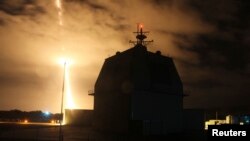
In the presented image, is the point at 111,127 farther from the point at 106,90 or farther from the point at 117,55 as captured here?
the point at 117,55

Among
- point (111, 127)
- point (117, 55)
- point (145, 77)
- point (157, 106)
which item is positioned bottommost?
point (111, 127)

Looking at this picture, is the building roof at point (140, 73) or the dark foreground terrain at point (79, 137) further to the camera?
the building roof at point (140, 73)

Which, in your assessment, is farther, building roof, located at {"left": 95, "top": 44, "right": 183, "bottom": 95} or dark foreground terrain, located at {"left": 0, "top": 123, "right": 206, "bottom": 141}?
building roof, located at {"left": 95, "top": 44, "right": 183, "bottom": 95}

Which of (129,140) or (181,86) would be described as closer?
(129,140)

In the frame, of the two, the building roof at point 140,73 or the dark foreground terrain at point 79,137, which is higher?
the building roof at point 140,73

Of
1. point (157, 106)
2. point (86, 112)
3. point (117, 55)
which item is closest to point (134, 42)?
point (117, 55)

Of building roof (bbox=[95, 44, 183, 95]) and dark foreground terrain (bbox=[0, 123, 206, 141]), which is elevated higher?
building roof (bbox=[95, 44, 183, 95])

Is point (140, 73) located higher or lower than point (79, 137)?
higher

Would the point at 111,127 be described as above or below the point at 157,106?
below

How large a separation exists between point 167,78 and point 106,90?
9.18 meters

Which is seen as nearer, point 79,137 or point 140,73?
point 79,137

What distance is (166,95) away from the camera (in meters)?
50.4

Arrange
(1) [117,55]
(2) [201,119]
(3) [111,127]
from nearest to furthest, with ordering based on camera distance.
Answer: (3) [111,127] < (1) [117,55] < (2) [201,119]

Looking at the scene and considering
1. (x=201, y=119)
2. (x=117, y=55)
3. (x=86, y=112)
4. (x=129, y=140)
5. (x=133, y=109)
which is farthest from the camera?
(x=86, y=112)
